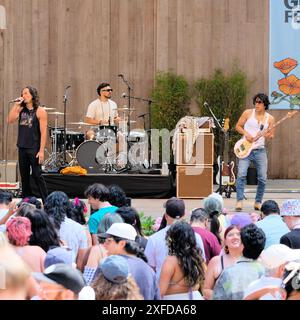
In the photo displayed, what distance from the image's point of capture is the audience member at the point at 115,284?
4688 millimetres

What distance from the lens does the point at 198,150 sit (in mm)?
15250

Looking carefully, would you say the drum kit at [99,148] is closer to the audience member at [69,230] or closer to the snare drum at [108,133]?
the snare drum at [108,133]

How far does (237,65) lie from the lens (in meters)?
18.9

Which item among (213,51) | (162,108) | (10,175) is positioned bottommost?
(10,175)

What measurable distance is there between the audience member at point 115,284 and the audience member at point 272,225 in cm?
300

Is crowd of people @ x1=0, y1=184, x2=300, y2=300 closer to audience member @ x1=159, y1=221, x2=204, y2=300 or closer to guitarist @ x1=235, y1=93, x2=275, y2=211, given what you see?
Result: audience member @ x1=159, y1=221, x2=204, y2=300

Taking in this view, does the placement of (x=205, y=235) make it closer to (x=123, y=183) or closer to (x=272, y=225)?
(x=272, y=225)

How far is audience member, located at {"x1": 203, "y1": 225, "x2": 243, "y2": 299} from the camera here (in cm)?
630

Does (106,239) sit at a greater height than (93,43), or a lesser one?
lesser

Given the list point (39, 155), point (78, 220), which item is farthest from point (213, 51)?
point (78, 220)

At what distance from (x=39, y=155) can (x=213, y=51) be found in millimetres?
7955

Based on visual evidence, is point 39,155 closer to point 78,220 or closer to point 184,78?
point 78,220

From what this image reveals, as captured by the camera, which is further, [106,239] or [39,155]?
[39,155]
